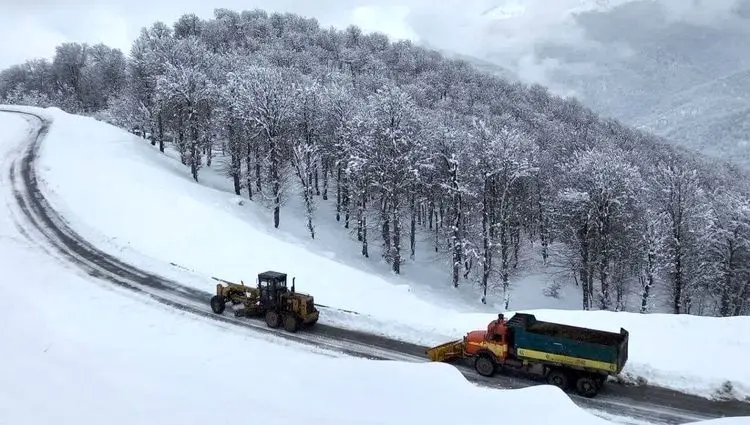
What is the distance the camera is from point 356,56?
120 m

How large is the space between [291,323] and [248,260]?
9200 millimetres

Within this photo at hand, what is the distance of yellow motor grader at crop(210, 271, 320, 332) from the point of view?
21375mm

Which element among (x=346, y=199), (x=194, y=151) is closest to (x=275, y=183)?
(x=346, y=199)

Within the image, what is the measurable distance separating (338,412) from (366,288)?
1245 centimetres

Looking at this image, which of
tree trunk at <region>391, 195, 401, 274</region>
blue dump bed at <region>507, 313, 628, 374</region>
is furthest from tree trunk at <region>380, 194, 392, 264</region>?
blue dump bed at <region>507, 313, 628, 374</region>

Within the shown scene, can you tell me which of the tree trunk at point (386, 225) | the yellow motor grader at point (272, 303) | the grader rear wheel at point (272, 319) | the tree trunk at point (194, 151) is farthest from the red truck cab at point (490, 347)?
the tree trunk at point (194, 151)

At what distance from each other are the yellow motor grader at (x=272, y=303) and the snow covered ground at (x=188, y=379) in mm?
1152

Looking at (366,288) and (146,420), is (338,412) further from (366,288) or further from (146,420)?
(366,288)

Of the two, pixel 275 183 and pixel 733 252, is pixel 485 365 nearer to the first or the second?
pixel 275 183

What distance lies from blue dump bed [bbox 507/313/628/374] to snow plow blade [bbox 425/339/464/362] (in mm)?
2004

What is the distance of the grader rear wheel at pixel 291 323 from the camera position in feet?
69.1

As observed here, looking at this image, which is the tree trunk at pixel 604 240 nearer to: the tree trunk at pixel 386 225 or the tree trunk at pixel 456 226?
the tree trunk at pixel 456 226

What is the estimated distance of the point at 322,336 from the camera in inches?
835

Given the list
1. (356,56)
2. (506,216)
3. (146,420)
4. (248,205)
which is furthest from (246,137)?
(356,56)
